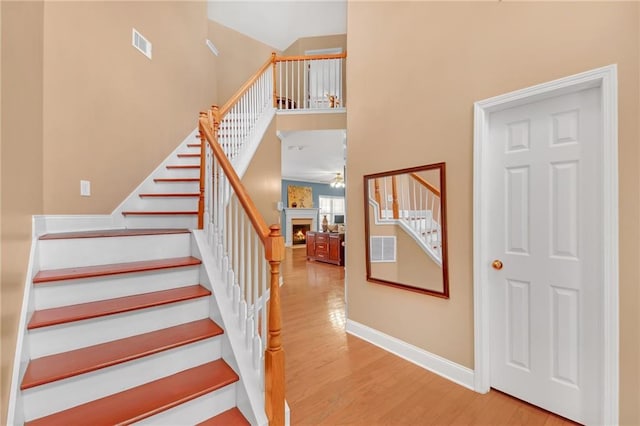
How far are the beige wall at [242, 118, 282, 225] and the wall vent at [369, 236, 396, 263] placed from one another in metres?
1.75

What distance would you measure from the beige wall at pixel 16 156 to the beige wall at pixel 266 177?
1937 mm

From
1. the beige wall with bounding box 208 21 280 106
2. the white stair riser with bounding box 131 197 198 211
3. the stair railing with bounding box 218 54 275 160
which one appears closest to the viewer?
the white stair riser with bounding box 131 197 198 211

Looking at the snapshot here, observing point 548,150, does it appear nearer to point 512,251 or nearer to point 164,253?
point 512,251

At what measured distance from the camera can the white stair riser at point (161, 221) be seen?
8.83 feet

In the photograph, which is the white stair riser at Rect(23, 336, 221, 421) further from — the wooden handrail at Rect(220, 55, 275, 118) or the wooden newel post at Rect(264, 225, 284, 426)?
the wooden handrail at Rect(220, 55, 275, 118)

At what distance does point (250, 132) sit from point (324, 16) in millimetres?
3711

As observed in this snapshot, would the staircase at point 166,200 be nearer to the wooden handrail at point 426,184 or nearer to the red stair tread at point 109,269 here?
the red stair tread at point 109,269

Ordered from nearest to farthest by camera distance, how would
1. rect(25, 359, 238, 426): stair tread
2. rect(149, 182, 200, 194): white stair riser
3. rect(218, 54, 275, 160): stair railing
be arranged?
rect(25, 359, 238, 426): stair tread → rect(149, 182, 200, 194): white stair riser → rect(218, 54, 275, 160): stair railing

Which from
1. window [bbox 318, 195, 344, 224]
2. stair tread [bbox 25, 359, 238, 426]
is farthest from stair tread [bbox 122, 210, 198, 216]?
window [bbox 318, 195, 344, 224]

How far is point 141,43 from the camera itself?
312cm

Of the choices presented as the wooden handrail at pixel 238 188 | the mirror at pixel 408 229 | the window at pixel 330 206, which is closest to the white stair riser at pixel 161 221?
the wooden handrail at pixel 238 188

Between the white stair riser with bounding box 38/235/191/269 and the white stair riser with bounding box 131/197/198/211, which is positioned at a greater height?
the white stair riser with bounding box 131/197/198/211

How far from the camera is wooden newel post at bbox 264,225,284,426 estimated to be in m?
1.39

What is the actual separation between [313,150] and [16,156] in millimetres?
4917
